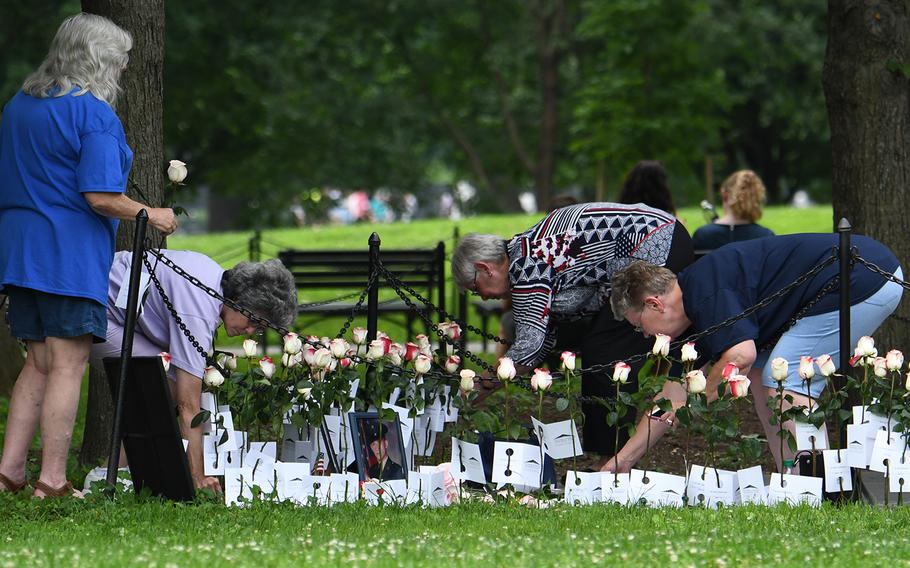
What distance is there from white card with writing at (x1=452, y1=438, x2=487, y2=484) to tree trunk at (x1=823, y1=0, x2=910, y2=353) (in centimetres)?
322

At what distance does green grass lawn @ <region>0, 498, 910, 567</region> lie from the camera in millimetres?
4254

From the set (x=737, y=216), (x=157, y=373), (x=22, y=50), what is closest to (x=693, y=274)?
(x=157, y=373)

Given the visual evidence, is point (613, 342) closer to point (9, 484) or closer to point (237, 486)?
point (237, 486)

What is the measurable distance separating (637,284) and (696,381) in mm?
490

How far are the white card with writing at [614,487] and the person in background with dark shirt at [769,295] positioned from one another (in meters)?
0.32

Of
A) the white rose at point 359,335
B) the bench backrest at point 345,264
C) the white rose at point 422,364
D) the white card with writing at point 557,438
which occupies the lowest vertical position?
the white card with writing at point 557,438

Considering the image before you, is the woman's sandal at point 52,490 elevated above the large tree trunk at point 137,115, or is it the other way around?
the large tree trunk at point 137,115

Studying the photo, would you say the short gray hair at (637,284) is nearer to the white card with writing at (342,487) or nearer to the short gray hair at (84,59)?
the white card with writing at (342,487)

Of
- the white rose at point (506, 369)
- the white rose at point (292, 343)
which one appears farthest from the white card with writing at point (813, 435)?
the white rose at point (292, 343)

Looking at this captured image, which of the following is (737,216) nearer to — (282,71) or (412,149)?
(282,71)

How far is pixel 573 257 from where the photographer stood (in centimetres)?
617

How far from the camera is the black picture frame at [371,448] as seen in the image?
18.6ft

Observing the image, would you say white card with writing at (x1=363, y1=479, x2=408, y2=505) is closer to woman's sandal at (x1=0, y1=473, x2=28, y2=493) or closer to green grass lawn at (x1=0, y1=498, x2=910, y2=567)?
green grass lawn at (x1=0, y1=498, x2=910, y2=567)

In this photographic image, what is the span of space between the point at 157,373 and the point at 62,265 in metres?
0.57
